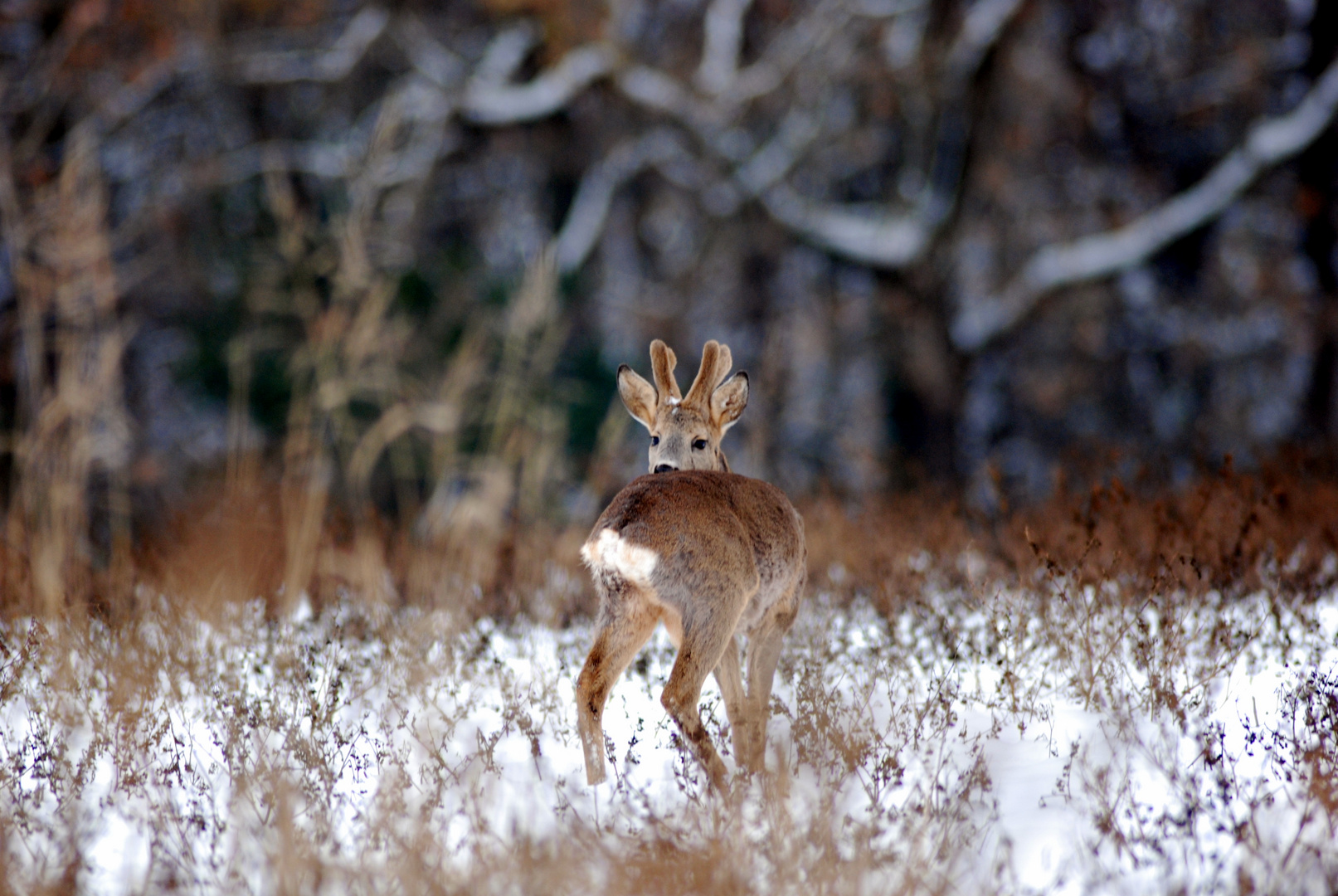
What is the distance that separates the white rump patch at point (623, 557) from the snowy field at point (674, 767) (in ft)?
1.89

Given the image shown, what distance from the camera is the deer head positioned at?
17.3 feet

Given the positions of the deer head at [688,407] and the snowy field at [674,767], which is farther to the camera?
the deer head at [688,407]

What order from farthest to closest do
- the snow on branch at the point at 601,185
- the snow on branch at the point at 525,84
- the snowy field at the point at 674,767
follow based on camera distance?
the snow on branch at the point at 601,185, the snow on branch at the point at 525,84, the snowy field at the point at 674,767

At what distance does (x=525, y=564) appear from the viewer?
22.0 feet

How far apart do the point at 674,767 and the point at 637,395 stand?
2.37 metres

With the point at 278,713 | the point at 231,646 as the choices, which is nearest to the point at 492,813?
the point at 278,713

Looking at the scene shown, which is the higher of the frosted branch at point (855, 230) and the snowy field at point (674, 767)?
the frosted branch at point (855, 230)

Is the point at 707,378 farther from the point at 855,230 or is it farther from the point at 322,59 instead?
the point at 322,59

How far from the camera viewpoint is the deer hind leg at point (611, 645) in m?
3.83

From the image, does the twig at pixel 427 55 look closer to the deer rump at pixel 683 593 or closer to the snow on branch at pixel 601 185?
the snow on branch at pixel 601 185

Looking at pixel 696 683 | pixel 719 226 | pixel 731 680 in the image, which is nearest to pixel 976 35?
pixel 719 226

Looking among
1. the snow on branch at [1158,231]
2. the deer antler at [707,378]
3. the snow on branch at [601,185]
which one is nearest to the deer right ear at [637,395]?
the deer antler at [707,378]

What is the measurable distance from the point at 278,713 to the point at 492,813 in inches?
50.1

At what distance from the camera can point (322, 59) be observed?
1681 centimetres
